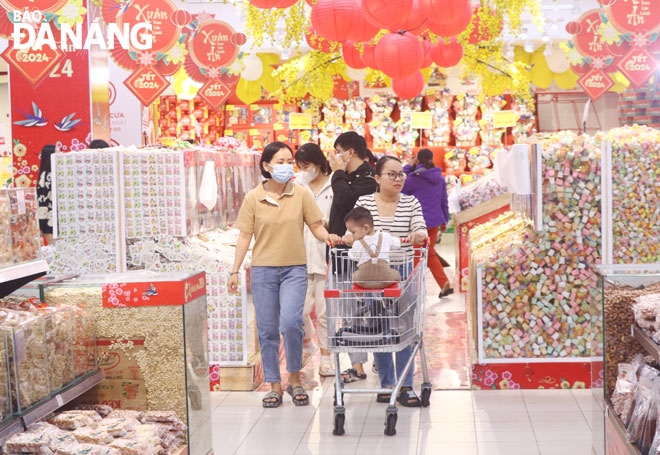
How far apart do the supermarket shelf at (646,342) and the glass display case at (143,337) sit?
5.52 ft

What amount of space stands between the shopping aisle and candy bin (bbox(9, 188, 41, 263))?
1946 millimetres

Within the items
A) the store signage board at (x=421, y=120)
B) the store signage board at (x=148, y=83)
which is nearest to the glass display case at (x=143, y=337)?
the store signage board at (x=148, y=83)

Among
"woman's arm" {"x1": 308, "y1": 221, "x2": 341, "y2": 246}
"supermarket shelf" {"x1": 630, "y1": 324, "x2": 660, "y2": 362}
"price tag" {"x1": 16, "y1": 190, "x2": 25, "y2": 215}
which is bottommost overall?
"supermarket shelf" {"x1": 630, "y1": 324, "x2": 660, "y2": 362}

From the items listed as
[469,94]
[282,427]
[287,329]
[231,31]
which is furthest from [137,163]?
[469,94]

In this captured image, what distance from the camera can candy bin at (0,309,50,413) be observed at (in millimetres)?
2777

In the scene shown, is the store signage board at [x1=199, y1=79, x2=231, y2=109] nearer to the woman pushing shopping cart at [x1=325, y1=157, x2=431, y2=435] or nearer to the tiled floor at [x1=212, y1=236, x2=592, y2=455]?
the tiled floor at [x1=212, y1=236, x2=592, y2=455]

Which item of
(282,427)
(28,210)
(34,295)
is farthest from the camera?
(282,427)

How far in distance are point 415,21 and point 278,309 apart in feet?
12.3

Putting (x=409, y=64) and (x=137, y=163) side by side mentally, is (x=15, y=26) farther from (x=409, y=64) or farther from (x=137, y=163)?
(x=409, y=64)

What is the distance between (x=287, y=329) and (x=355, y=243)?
807mm

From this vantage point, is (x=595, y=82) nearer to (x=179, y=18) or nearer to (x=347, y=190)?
(x=179, y=18)

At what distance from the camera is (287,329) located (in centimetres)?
532

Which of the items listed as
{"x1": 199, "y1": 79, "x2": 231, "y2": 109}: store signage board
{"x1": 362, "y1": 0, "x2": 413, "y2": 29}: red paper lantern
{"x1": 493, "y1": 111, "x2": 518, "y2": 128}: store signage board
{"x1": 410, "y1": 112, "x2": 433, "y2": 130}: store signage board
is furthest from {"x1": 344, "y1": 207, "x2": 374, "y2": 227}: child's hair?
{"x1": 410, "y1": 112, "x2": 433, "y2": 130}: store signage board

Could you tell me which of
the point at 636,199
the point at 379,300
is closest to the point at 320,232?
the point at 379,300
